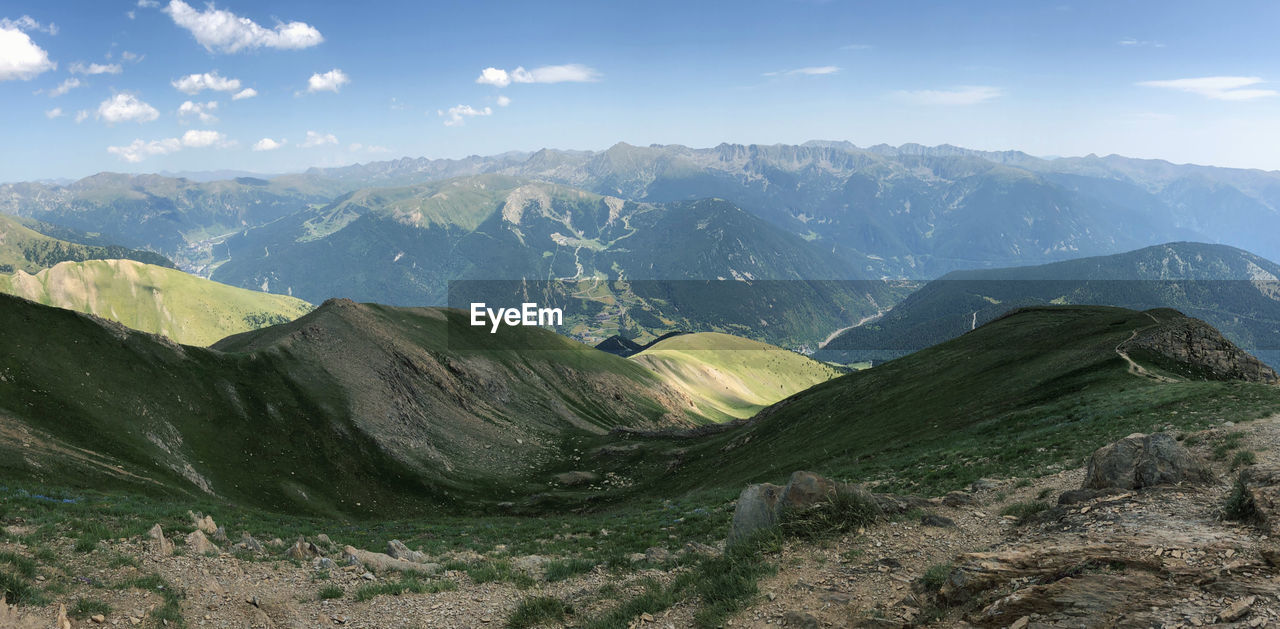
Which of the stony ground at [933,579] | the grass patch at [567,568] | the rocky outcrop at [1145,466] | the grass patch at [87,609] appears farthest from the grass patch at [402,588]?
the rocky outcrop at [1145,466]

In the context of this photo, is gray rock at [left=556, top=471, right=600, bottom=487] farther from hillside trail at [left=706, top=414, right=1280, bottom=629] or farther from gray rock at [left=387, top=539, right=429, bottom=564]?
hillside trail at [left=706, top=414, right=1280, bottom=629]

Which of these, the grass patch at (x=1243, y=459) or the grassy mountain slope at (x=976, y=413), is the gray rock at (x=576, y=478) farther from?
the grass patch at (x=1243, y=459)

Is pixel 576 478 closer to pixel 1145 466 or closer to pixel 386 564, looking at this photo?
pixel 386 564

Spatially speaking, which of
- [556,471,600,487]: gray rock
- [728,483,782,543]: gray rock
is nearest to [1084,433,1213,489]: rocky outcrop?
[728,483,782,543]: gray rock

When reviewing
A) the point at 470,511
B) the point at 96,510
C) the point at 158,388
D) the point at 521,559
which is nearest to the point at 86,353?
the point at 158,388

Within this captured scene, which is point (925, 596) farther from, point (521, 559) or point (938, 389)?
point (938, 389)

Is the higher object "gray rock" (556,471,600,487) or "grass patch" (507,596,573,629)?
"grass patch" (507,596,573,629)
